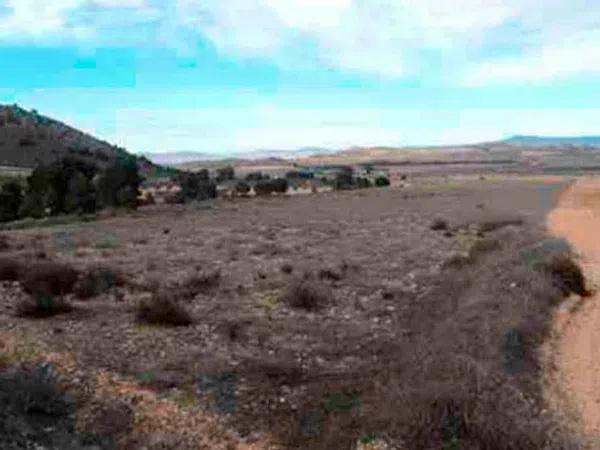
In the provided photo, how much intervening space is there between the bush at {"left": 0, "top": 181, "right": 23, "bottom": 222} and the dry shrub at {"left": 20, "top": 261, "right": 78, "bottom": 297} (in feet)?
160

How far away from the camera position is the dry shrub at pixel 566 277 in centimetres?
2664

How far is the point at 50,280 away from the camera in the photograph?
28.1m

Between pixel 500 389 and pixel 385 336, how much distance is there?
7.74 metres

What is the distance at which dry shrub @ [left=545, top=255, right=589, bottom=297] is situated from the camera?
2664 cm

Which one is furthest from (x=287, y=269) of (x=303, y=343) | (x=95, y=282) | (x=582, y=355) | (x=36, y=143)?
(x=36, y=143)

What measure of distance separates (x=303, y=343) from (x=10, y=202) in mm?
61402

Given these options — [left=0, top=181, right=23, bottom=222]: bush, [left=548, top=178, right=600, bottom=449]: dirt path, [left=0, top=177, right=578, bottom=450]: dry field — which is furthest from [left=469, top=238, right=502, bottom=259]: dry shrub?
[left=0, top=181, right=23, bottom=222]: bush

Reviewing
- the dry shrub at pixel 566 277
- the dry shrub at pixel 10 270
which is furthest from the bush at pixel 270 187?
the dry shrub at pixel 566 277

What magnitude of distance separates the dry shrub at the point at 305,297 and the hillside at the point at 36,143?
96779 millimetres

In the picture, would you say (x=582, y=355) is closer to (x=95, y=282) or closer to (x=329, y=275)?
(x=329, y=275)

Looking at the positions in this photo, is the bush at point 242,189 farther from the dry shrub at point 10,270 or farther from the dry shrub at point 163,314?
the dry shrub at point 163,314

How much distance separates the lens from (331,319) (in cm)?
2397

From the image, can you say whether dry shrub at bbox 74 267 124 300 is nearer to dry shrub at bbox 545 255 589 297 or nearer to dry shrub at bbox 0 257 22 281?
dry shrub at bbox 0 257 22 281

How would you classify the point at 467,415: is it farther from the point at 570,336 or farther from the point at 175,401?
the point at 570,336
